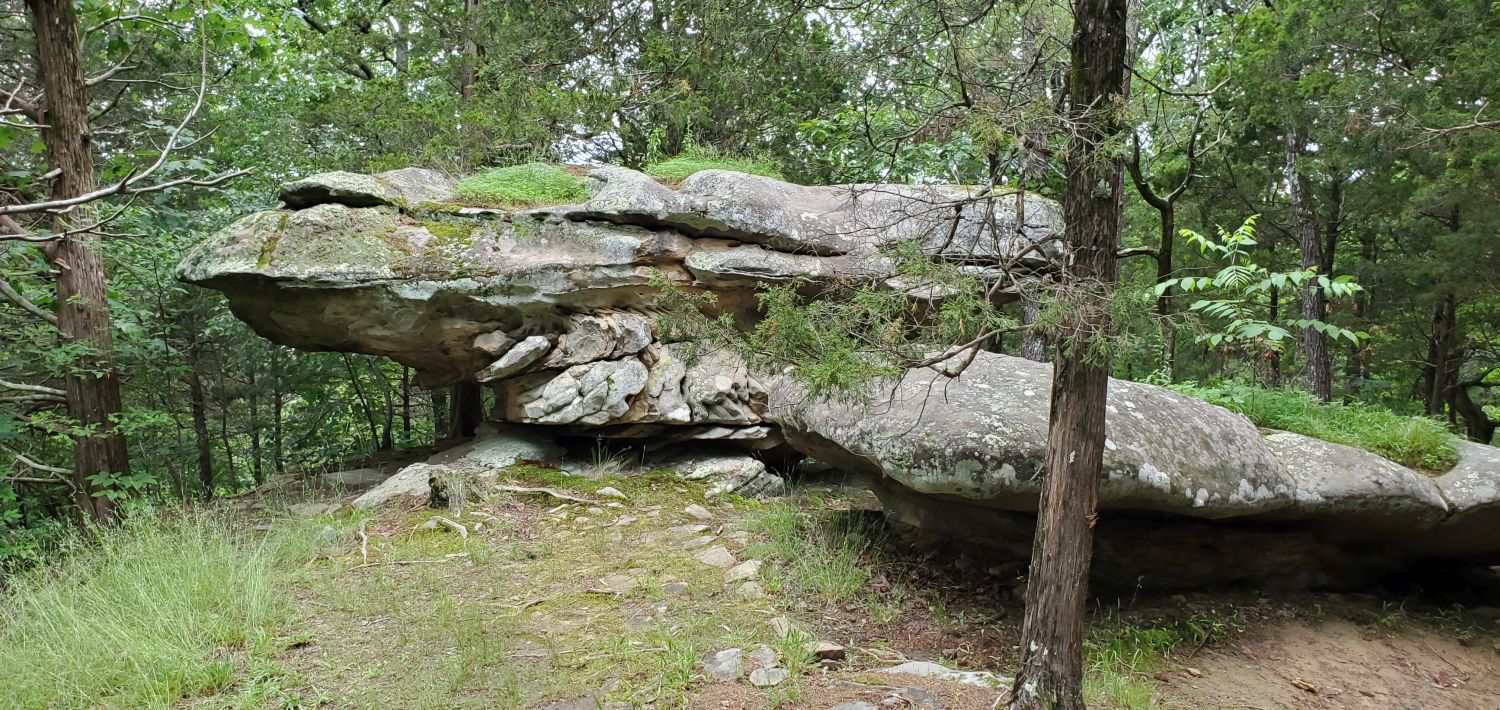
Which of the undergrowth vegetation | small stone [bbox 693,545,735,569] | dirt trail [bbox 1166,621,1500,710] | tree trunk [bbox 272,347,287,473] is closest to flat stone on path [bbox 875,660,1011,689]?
the undergrowth vegetation

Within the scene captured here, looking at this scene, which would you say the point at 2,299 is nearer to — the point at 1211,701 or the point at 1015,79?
the point at 1015,79

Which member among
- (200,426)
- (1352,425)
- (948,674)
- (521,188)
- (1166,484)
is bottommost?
(948,674)

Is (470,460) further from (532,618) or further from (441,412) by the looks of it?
(441,412)

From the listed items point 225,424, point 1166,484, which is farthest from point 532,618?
point 225,424

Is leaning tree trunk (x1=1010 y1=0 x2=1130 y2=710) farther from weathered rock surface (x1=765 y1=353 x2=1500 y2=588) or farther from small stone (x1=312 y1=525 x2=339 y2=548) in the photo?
small stone (x1=312 y1=525 x2=339 y2=548)

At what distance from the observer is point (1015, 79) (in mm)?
3254

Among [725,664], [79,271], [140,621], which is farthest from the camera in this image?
[79,271]

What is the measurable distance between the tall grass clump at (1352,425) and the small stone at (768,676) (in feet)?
13.3

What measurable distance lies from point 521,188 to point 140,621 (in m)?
5.04

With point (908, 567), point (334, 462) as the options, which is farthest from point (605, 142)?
point (908, 567)

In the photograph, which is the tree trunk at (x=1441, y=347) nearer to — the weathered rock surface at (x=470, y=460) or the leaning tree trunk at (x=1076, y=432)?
the leaning tree trunk at (x=1076, y=432)

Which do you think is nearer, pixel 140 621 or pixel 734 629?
pixel 140 621

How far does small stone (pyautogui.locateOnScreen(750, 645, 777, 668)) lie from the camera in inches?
135

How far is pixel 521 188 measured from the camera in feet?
24.8
